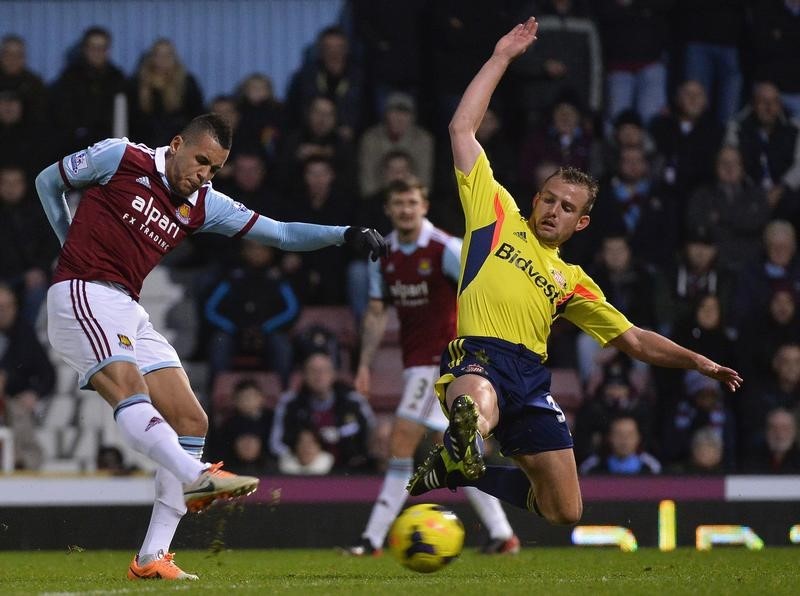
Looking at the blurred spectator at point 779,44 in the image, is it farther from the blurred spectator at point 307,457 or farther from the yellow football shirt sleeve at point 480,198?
the yellow football shirt sleeve at point 480,198

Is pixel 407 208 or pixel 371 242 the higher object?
pixel 371 242

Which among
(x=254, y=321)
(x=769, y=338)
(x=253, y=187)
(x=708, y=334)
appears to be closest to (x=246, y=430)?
(x=254, y=321)

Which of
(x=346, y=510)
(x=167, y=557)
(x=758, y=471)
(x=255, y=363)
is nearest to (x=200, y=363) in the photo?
(x=255, y=363)

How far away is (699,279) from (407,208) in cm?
426

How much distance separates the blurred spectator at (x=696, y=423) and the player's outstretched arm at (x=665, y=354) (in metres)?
4.94

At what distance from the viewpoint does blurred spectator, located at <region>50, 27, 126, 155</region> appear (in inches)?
569

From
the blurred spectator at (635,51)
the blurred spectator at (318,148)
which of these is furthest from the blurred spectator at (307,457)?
the blurred spectator at (635,51)

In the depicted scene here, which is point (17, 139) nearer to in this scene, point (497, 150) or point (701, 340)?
point (497, 150)

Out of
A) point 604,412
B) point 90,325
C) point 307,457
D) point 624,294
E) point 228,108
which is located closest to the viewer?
point 90,325

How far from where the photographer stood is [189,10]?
16.2 m

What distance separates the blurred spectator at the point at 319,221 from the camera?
14.1m

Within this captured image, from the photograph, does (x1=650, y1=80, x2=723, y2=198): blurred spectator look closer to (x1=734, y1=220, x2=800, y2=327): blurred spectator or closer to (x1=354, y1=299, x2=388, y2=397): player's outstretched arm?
(x1=734, y1=220, x2=800, y2=327): blurred spectator

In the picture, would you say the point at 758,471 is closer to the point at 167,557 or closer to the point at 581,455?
the point at 581,455

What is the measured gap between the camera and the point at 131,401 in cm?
729
